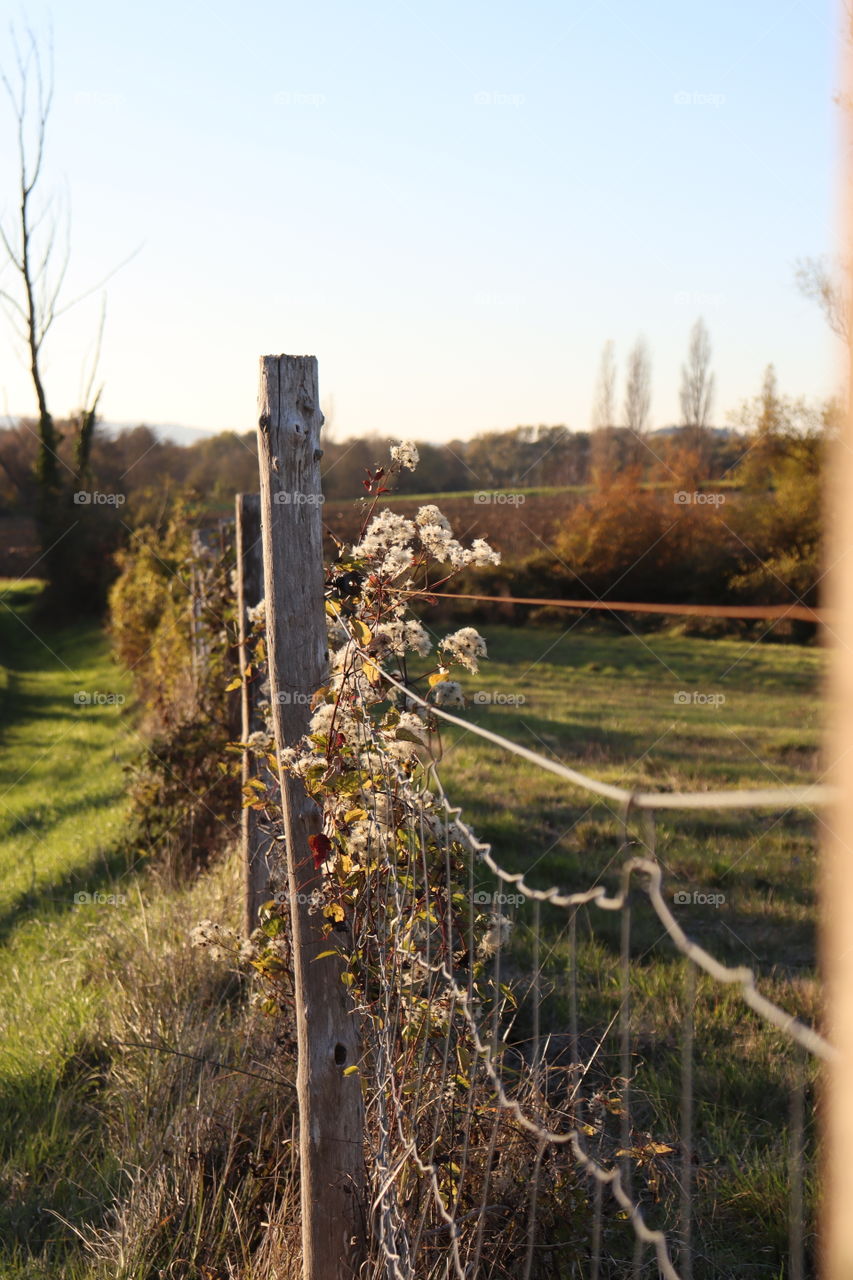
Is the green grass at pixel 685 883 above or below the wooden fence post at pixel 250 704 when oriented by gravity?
below

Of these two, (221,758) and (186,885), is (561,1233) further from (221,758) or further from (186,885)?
(221,758)

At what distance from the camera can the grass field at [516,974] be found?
113 inches

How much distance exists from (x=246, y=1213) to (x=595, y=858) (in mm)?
3669
